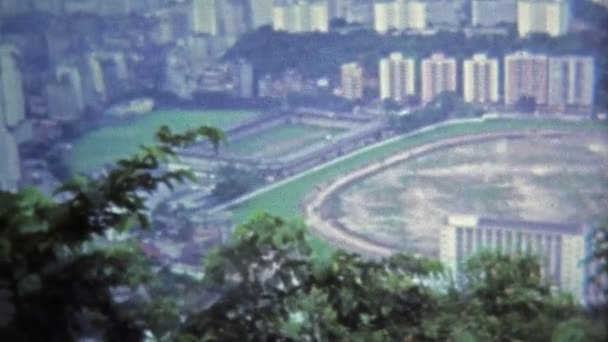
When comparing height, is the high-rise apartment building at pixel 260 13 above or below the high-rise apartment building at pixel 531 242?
→ above

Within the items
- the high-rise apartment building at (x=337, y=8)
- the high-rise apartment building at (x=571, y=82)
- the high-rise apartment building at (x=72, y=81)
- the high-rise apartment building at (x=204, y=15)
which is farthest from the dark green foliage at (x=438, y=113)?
the high-rise apartment building at (x=72, y=81)

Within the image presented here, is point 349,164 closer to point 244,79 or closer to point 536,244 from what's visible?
point 244,79

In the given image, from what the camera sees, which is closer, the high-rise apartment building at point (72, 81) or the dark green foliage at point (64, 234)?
the dark green foliage at point (64, 234)

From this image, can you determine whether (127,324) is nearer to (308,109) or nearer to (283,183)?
(283,183)

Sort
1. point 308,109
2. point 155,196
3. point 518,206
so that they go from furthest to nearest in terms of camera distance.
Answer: point 308,109 → point 518,206 → point 155,196

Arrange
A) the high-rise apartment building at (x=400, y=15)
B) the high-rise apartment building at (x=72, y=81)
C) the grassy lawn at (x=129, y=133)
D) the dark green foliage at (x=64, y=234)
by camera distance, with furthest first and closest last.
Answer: the high-rise apartment building at (x=400, y=15), the high-rise apartment building at (x=72, y=81), the grassy lawn at (x=129, y=133), the dark green foliage at (x=64, y=234)

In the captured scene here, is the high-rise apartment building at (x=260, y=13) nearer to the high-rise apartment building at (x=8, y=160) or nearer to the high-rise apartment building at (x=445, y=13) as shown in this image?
the high-rise apartment building at (x=445, y=13)

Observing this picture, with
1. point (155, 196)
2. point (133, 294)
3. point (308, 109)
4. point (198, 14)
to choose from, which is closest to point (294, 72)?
point (308, 109)

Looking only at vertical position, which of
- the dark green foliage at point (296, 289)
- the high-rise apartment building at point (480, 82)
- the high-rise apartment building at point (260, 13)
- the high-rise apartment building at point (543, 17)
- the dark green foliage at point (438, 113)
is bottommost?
the dark green foliage at point (296, 289)
